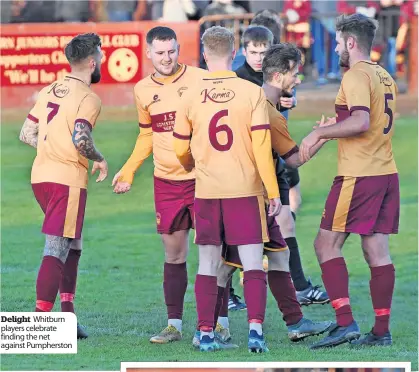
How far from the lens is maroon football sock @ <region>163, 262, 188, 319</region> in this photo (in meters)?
8.91

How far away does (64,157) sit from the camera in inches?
347

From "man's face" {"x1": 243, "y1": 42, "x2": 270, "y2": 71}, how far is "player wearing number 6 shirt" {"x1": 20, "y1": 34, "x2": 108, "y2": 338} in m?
1.31

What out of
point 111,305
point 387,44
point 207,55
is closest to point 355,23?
point 207,55

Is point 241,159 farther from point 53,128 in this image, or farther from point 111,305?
point 111,305

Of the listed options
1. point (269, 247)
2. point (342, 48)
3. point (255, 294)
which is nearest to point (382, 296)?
point (269, 247)

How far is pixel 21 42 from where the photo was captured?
21766 millimetres

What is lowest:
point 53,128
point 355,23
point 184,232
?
point 184,232

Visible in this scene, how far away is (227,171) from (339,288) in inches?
43.1

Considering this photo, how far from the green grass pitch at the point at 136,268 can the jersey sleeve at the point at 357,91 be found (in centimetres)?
150

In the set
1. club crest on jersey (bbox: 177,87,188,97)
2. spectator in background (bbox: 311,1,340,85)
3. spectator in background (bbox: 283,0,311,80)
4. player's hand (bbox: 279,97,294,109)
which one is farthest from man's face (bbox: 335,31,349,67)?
spectator in background (bbox: 311,1,340,85)

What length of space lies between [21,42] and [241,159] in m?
14.0

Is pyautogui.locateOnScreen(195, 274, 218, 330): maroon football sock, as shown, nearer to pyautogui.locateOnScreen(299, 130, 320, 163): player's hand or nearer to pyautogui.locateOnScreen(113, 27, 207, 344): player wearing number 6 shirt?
pyautogui.locateOnScreen(113, 27, 207, 344): player wearing number 6 shirt

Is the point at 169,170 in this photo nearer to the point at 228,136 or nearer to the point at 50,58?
the point at 228,136
